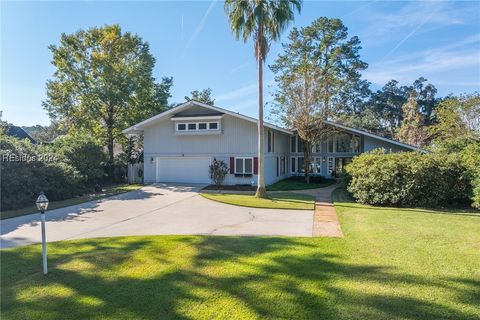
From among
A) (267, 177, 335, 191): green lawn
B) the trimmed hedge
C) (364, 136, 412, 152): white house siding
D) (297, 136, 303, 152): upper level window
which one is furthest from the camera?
(297, 136, 303, 152): upper level window

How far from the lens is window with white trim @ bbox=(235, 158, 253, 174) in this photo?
19.4 m

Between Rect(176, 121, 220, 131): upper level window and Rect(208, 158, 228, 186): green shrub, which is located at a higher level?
Rect(176, 121, 220, 131): upper level window

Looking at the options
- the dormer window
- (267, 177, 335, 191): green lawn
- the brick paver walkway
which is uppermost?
the dormer window

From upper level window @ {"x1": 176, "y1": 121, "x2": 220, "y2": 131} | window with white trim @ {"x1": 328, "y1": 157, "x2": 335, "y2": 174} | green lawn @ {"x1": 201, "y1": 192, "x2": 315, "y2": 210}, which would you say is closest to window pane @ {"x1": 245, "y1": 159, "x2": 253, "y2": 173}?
upper level window @ {"x1": 176, "y1": 121, "x2": 220, "y2": 131}

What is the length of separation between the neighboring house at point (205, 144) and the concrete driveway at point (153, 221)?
6.34 metres

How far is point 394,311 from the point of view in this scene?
3.77 meters

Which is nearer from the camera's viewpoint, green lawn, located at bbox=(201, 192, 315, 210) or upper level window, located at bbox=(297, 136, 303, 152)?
green lawn, located at bbox=(201, 192, 315, 210)

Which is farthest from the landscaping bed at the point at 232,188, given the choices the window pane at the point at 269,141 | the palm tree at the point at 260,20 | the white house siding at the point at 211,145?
the palm tree at the point at 260,20

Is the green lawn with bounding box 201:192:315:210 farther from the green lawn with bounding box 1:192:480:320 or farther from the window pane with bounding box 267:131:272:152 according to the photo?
the window pane with bounding box 267:131:272:152

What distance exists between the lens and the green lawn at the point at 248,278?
12.7ft

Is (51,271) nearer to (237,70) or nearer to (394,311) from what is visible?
(394,311)

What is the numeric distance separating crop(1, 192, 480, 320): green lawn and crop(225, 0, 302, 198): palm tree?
29.3ft

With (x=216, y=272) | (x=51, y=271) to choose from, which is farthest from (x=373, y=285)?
(x=51, y=271)

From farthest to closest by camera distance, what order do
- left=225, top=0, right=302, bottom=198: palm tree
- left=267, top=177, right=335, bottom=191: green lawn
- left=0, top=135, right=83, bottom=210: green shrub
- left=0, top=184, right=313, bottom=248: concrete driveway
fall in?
left=267, top=177, right=335, bottom=191: green lawn, left=225, top=0, right=302, bottom=198: palm tree, left=0, top=135, right=83, bottom=210: green shrub, left=0, top=184, right=313, bottom=248: concrete driveway
